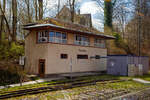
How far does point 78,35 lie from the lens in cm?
2531

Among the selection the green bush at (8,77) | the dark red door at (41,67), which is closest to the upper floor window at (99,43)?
the dark red door at (41,67)

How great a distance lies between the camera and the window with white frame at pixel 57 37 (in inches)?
840

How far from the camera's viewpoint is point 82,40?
25953 millimetres

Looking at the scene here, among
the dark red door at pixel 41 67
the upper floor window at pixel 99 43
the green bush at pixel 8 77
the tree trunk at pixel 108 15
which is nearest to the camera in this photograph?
the green bush at pixel 8 77

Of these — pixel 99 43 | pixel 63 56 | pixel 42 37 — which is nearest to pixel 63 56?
pixel 63 56

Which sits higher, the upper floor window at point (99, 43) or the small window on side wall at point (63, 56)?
the upper floor window at point (99, 43)

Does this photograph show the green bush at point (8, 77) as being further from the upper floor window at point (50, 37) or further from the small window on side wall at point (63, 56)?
the small window on side wall at point (63, 56)

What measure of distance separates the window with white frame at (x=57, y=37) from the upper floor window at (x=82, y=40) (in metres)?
2.51

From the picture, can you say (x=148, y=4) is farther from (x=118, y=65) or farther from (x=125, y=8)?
(x=118, y=65)

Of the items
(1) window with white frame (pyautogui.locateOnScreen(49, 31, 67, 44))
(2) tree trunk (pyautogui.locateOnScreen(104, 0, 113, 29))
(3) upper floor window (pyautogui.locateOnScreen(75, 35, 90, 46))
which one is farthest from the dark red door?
(2) tree trunk (pyautogui.locateOnScreen(104, 0, 113, 29))

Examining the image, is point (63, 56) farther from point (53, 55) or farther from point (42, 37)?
point (42, 37)

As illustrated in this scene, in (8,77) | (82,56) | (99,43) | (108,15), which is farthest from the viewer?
(108,15)

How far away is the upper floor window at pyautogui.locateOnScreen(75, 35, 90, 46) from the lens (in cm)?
2506

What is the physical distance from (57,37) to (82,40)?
5.15 metres
